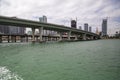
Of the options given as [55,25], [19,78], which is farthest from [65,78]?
[55,25]

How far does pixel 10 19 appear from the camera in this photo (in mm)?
68562

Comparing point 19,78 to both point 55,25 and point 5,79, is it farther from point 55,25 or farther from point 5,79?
point 55,25

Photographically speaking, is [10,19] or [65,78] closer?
[65,78]

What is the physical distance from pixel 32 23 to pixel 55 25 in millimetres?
23863

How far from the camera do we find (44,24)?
9212cm

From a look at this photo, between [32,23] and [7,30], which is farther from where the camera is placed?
[7,30]

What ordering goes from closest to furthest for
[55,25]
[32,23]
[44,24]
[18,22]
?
[18,22], [32,23], [44,24], [55,25]

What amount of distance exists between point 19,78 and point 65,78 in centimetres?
334

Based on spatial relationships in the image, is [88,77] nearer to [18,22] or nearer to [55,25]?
[18,22]

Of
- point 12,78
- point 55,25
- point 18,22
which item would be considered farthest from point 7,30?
point 12,78

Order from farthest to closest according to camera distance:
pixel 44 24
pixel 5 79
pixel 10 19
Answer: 1. pixel 44 24
2. pixel 10 19
3. pixel 5 79

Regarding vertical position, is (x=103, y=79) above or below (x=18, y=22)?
below

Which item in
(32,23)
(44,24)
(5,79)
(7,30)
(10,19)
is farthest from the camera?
(7,30)

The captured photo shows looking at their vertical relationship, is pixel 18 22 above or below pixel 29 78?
above
